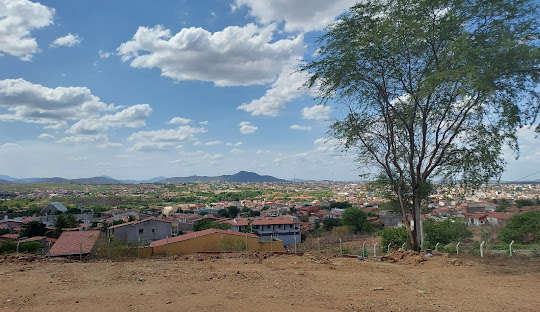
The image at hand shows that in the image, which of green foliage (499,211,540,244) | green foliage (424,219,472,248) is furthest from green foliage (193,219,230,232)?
green foliage (499,211,540,244)

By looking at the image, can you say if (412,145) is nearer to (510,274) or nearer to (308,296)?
(510,274)

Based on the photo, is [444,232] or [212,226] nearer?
[444,232]

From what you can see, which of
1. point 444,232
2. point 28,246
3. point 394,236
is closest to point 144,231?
point 28,246

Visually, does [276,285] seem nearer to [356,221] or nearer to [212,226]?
[212,226]

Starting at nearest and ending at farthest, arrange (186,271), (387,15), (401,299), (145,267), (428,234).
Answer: (401,299), (186,271), (145,267), (387,15), (428,234)

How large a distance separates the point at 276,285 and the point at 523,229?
3734 centimetres

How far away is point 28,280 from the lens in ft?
27.6

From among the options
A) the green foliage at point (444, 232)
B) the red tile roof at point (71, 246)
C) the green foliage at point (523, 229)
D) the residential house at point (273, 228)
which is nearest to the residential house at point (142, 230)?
the residential house at point (273, 228)

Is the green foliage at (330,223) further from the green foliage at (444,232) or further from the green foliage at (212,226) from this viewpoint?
the green foliage at (444,232)

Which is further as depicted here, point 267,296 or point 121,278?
point 121,278

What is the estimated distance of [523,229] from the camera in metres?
35.2

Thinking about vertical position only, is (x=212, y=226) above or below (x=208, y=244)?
below

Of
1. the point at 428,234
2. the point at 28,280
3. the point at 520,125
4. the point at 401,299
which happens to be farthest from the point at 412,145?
the point at 428,234

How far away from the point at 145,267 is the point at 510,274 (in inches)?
377
